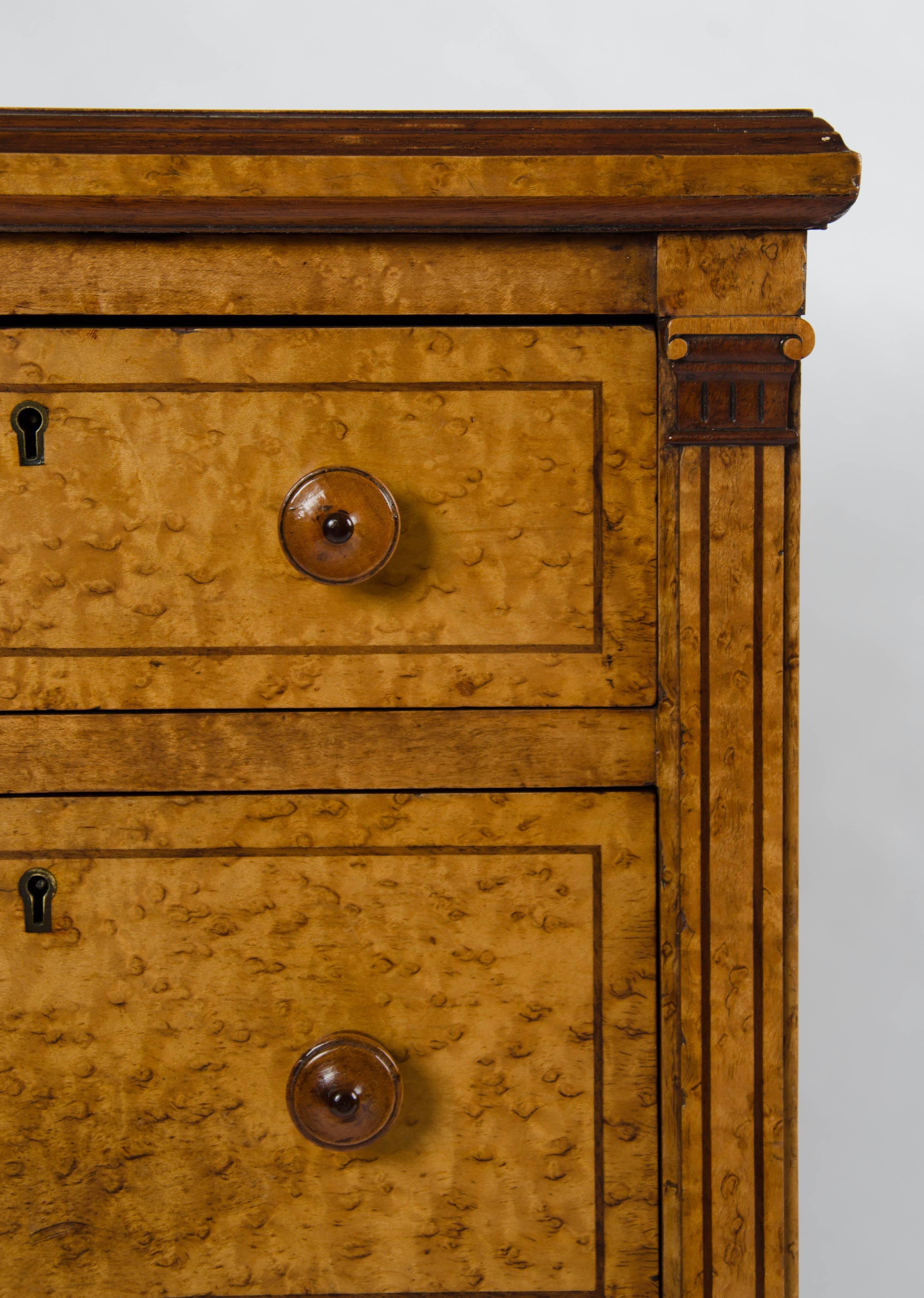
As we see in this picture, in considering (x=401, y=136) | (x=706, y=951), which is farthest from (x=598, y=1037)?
(x=401, y=136)

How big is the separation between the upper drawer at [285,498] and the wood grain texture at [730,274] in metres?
0.04

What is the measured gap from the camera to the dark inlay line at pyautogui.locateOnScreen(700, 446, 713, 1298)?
718 millimetres

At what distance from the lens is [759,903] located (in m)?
0.73

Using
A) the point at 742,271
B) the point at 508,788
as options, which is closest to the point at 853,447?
the point at 742,271

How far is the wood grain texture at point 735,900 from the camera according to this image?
2.35 feet

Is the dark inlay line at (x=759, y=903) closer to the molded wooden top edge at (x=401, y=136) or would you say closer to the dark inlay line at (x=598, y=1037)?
the dark inlay line at (x=598, y=1037)

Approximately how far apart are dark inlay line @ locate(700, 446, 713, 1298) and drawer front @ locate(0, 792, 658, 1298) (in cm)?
3

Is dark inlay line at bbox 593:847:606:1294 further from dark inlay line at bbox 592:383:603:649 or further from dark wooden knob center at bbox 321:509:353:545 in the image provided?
dark wooden knob center at bbox 321:509:353:545

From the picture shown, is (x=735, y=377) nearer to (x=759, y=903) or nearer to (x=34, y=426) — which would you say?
(x=759, y=903)

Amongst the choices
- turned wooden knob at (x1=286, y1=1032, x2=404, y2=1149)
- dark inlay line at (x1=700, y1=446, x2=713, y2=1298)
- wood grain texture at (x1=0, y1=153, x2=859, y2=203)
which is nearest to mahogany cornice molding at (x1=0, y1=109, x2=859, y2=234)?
wood grain texture at (x1=0, y1=153, x2=859, y2=203)

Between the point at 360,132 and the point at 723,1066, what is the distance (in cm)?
64

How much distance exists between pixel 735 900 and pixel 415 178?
0.50m

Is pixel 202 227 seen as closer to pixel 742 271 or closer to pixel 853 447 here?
pixel 742 271

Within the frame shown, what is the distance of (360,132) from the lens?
2.25 ft
